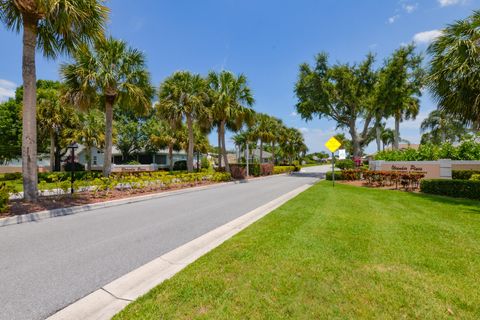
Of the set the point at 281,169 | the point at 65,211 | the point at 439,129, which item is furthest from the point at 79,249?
the point at 439,129

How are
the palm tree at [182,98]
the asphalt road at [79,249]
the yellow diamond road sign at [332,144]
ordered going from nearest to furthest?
the asphalt road at [79,249]
the yellow diamond road sign at [332,144]
the palm tree at [182,98]

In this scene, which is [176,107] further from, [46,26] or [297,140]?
[297,140]

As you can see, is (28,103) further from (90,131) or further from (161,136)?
(161,136)

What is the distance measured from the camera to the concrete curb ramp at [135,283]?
9.26 feet

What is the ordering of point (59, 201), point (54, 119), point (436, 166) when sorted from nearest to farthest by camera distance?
1. point (59, 201)
2. point (436, 166)
3. point (54, 119)

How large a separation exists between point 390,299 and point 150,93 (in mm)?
17269

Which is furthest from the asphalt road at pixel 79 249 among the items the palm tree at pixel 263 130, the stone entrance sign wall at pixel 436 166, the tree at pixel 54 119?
the palm tree at pixel 263 130

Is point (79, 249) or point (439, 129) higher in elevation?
point (439, 129)

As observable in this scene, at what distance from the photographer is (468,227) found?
6043 mm

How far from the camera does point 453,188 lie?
11773 millimetres

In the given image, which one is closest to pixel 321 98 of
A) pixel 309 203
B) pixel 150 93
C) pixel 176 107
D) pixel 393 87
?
pixel 393 87

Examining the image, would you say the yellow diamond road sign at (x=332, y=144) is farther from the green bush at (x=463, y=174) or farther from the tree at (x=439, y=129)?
the tree at (x=439, y=129)

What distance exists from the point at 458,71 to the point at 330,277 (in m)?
11.4

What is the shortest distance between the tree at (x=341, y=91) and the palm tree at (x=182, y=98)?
1385 cm
